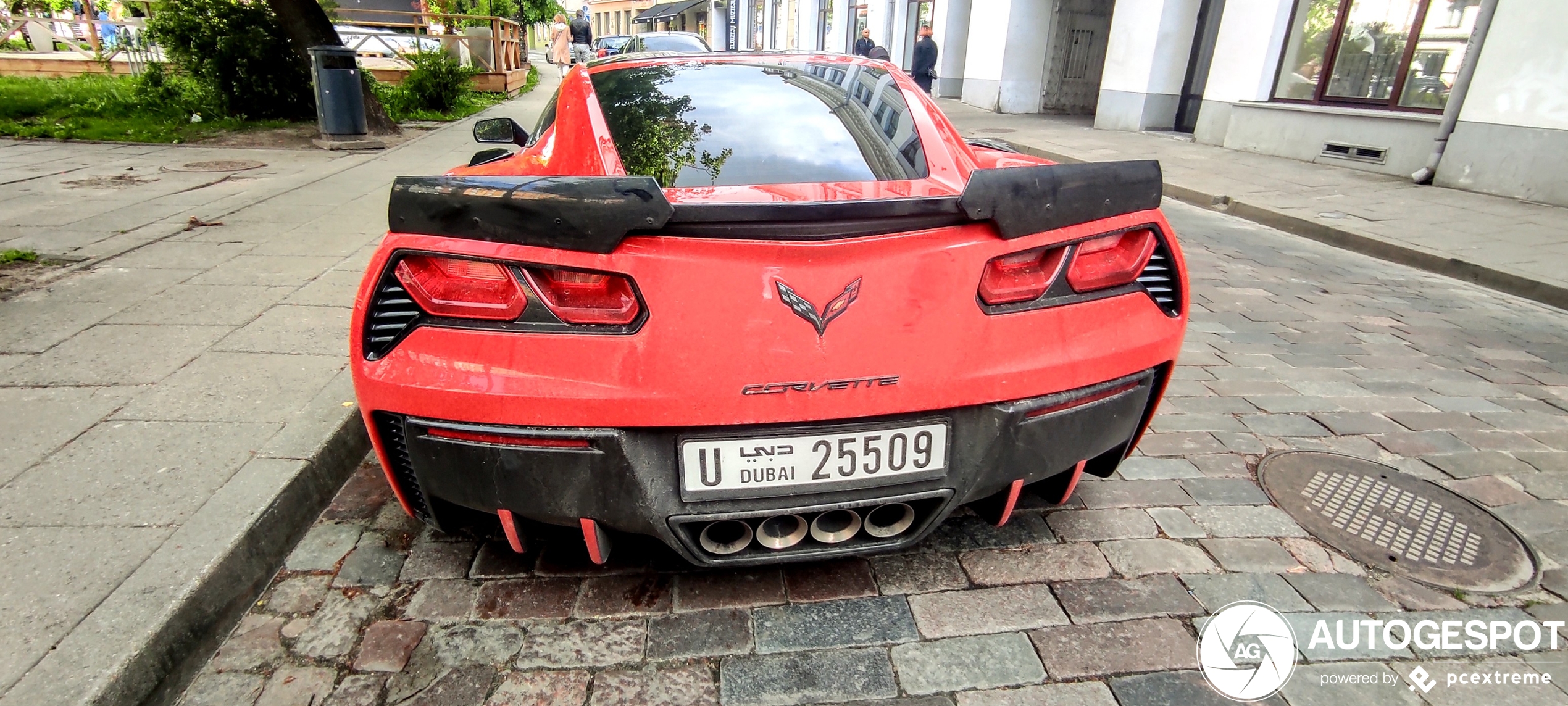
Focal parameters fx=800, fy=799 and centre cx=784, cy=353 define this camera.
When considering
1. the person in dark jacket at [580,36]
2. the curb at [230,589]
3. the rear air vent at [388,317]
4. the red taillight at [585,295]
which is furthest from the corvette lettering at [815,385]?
the person in dark jacket at [580,36]

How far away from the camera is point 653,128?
246 cm

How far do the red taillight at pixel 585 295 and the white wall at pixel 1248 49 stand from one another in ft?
42.1

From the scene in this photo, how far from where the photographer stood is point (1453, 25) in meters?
9.52

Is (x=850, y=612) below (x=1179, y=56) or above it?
below

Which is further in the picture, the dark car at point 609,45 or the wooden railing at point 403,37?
the dark car at point 609,45

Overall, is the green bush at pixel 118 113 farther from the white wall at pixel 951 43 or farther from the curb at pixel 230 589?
the white wall at pixel 951 43

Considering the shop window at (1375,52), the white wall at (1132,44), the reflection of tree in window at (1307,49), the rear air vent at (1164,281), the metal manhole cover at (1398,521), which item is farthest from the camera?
the white wall at (1132,44)

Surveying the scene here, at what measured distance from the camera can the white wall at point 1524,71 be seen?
7.97 meters

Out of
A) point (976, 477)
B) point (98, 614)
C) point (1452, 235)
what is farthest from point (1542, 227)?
point (98, 614)

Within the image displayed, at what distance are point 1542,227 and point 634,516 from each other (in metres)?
9.06

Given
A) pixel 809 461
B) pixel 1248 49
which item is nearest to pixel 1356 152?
pixel 1248 49

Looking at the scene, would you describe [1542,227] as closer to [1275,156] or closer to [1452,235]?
[1452,235]

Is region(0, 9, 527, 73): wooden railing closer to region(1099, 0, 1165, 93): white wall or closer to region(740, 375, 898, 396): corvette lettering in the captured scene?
region(1099, 0, 1165, 93): white wall

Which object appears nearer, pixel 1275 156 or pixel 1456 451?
pixel 1456 451
